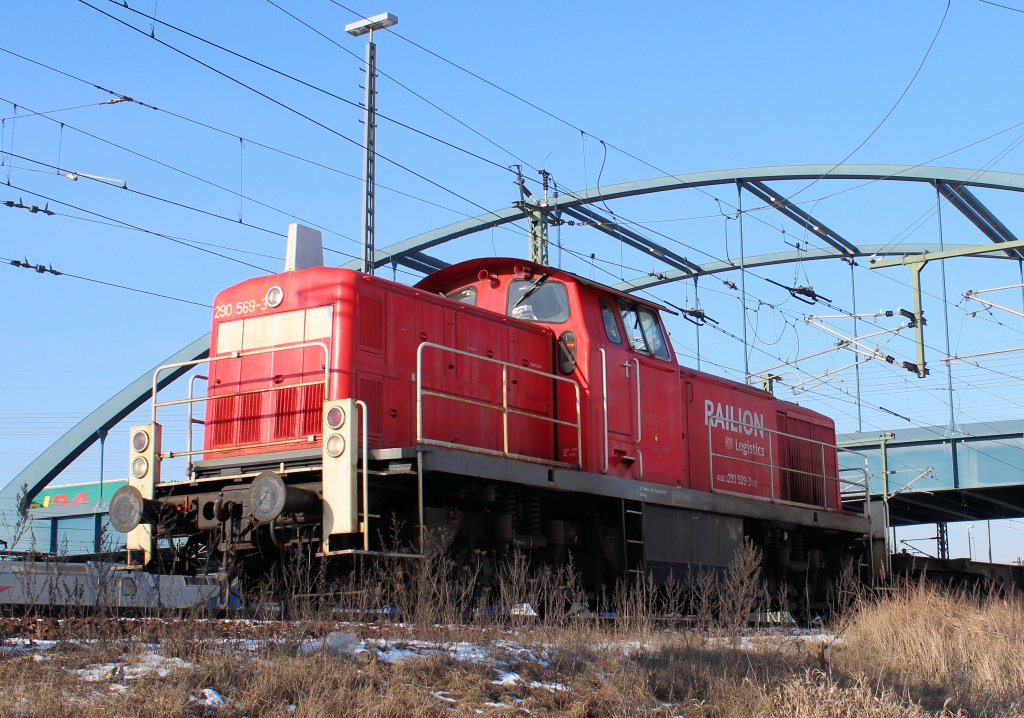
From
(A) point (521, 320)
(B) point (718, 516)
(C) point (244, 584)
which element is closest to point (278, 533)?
(C) point (244, 584)

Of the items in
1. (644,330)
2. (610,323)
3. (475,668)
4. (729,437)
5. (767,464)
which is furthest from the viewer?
(767,464)

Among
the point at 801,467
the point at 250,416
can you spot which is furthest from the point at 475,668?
the point at 801,467

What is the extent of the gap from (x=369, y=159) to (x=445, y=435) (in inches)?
354

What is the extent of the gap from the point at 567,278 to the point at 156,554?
5.42m

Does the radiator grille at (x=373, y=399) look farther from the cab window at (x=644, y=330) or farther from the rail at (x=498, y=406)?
the cab window at (x=644, y=330)

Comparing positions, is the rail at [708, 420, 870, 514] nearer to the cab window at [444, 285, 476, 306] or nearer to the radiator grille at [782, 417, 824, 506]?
the radiator grille at [782, 417, 824, 506]

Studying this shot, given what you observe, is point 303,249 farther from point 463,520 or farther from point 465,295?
point 463,520

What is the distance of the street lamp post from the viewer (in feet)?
61.4

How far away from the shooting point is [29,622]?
7.55 meters

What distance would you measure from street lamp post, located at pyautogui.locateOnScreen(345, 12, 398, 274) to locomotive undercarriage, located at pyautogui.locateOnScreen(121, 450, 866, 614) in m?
6.79

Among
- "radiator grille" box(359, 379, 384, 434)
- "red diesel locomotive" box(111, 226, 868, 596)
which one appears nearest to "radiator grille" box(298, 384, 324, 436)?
"red diesel locomotive" box(111, 226, 868, 596)

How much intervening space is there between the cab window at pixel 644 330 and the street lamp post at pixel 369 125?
531 centimetres

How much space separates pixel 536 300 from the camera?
13.2 m

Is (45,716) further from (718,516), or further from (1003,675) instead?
(718,516)
